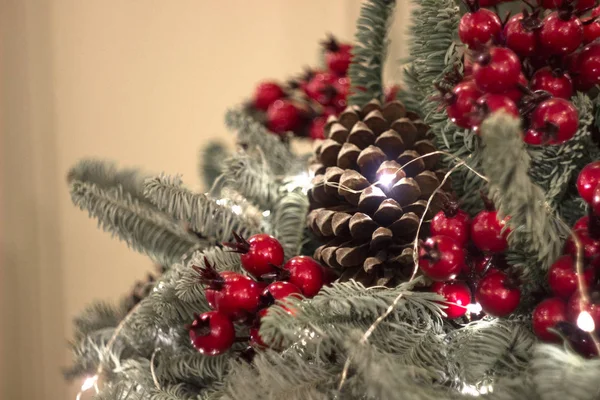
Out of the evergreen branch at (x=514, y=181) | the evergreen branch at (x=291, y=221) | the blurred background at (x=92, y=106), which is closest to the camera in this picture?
the evergreen branch at (x=514, y=181)

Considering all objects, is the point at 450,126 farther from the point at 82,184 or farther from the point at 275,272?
the point at 82,184

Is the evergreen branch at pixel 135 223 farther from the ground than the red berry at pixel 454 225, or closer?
closer

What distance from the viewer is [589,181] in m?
0.29

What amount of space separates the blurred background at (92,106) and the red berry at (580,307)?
28.3 inches

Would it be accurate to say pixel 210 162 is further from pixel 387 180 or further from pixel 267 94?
pixel 387 180

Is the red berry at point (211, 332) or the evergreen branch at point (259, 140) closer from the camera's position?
the red berry at point (211, 332)

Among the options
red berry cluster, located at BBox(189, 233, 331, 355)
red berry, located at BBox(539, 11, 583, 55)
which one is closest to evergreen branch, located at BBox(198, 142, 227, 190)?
red berry cluster, located at BBox(189, 233, 331, 355)

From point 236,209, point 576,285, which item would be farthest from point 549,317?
point 236,209

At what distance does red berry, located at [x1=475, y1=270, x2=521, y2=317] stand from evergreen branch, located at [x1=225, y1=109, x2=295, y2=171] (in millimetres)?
257

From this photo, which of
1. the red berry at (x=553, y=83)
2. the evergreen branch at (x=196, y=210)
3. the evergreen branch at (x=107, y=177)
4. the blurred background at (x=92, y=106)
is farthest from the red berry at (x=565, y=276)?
the blurred background at (x=92, y=106)

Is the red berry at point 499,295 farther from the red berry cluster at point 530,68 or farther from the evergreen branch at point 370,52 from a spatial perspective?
the evergreen branch at point 370,52

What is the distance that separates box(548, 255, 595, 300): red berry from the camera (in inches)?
10.7

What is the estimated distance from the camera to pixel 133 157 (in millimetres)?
919

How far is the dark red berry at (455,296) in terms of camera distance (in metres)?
0.32
